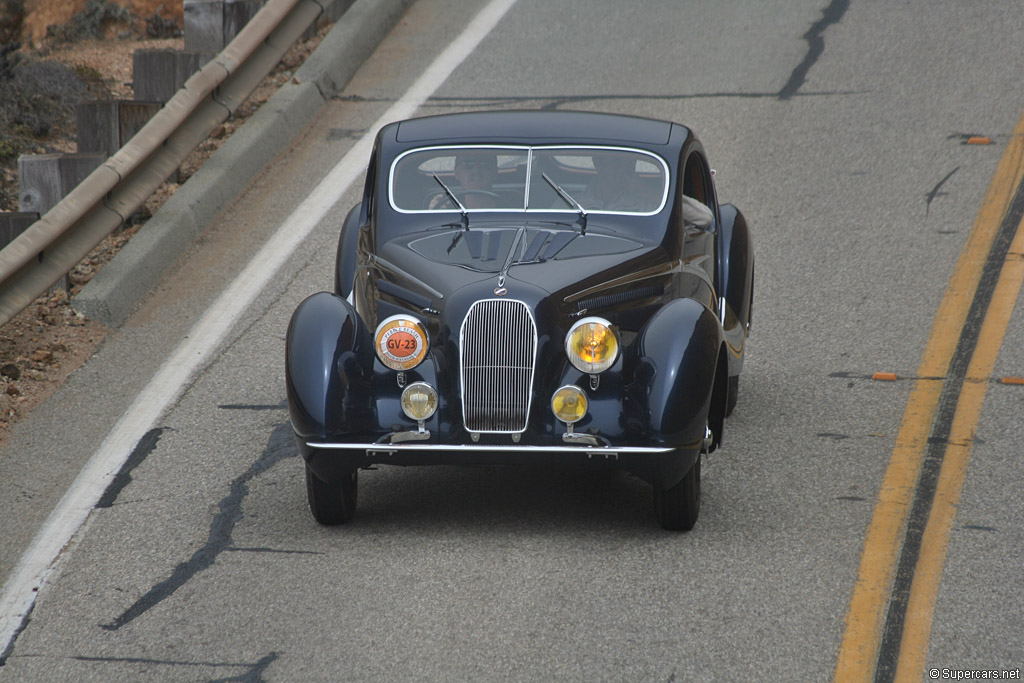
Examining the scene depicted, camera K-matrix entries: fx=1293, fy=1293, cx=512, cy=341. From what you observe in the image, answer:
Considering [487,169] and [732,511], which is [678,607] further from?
[487,169]

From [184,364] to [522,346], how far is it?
121 inches

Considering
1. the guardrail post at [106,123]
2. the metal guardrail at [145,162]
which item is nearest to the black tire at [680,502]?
the metal guardrail at [145,162]

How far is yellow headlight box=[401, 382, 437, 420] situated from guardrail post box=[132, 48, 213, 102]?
6.58 m

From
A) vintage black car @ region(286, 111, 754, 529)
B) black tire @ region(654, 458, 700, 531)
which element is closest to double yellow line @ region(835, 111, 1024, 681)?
black tire @ region(654, 458, 700, 531)

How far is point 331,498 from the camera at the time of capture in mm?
5602

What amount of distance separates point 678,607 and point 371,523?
5.08 feet

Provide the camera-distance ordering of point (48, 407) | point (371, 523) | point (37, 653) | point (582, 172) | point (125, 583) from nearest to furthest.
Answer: point (37, 653) < point (125, 583) < point (371, 523) < point (582, 172) < point (48, 407)

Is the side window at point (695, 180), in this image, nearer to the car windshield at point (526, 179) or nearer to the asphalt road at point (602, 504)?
the car windshield at point (526, 179)

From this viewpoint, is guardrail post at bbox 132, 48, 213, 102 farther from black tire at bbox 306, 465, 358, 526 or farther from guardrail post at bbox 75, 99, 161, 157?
black tire at bbox 306, 465, 358, 526

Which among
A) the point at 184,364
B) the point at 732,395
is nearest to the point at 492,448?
the point at 732,395

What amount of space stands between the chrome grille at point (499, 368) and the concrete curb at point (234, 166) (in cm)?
378

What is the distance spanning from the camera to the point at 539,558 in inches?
209

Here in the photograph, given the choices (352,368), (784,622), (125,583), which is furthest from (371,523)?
(784,622)

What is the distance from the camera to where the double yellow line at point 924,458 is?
4.61 metres
